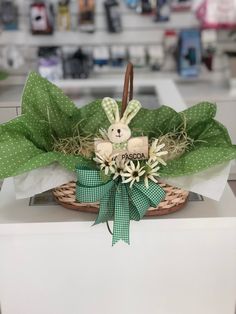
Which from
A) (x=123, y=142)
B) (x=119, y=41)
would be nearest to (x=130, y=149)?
(x=123, y=142)

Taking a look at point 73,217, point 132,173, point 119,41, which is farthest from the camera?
point 119,41

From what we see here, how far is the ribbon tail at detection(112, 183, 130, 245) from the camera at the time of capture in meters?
1.12

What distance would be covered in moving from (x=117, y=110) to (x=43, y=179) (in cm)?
25

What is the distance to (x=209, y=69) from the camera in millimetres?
3562

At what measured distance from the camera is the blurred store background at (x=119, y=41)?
11.2 feet

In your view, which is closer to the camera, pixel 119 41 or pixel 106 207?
pixel 106 207

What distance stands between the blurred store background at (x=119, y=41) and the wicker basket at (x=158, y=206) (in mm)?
2238

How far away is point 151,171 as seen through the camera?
112 cm

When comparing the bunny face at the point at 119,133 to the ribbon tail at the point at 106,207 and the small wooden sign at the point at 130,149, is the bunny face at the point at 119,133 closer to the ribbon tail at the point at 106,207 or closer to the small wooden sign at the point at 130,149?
the small wooden sign at the point at 130,149

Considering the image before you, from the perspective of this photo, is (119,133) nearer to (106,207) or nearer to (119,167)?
(119,167)

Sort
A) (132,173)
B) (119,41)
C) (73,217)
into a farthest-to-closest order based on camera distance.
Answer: (119,41) → (73,217) → (132,173)

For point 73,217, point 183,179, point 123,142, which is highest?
point 123,142

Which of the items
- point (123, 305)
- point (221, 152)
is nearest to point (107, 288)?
point (123, 305)

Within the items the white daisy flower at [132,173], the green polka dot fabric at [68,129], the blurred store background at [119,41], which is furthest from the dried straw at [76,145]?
the blurred store background at [119,41]
